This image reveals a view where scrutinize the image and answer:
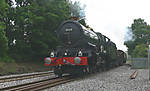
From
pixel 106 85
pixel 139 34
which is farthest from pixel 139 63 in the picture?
pixel 139 34

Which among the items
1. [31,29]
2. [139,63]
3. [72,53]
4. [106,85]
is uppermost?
[31,29]

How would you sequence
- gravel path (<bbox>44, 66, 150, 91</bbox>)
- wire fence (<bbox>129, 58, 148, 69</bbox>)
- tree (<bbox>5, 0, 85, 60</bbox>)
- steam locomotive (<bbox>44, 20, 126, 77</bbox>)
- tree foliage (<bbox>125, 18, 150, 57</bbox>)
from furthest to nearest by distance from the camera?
tree foliage (<bbox>125, 18, 150, 57</bbox>), wire fence (<bbox>129, 58, 148, 69</bbox>), tree (<bbox>5, 0, 85, 60</bbox>), steam locomotive (<bbox>44, 20, 126, 77</bbox>), gravel path (<bbox>44, 66, 150, 91</bbox>)

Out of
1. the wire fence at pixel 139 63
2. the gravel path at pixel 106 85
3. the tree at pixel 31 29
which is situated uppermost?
the tree at pixel 31 29

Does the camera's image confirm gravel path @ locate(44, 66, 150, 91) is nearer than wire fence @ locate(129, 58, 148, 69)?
Yes

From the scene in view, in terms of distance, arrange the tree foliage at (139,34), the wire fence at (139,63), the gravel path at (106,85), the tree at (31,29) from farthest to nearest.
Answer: the tree foliage at (139,34), the wire fence at (139,63), the tree at (31,29), the gravel path at (106,85)

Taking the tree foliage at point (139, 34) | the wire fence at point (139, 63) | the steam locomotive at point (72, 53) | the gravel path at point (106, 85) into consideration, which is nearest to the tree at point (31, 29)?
the wire fence at point (139, 63)

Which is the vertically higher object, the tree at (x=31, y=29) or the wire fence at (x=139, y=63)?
the tree at (x=31, y=29)

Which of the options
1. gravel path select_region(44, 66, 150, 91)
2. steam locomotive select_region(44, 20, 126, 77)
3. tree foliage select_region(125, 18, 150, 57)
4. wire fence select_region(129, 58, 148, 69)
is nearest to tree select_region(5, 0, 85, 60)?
wire fence select_region(129, 58, 148, 69)

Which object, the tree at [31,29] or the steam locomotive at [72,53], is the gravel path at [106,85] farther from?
the tree at [31,29]

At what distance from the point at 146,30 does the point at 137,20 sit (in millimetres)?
8065

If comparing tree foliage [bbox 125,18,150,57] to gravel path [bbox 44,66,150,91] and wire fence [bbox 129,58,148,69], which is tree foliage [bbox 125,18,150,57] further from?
gravel path [bbox 44,66,150,91]

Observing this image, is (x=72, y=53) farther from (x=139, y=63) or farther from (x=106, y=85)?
(x=139, y=63)

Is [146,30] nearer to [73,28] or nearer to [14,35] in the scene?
[14,35]

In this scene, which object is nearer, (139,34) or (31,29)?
(31,29)
